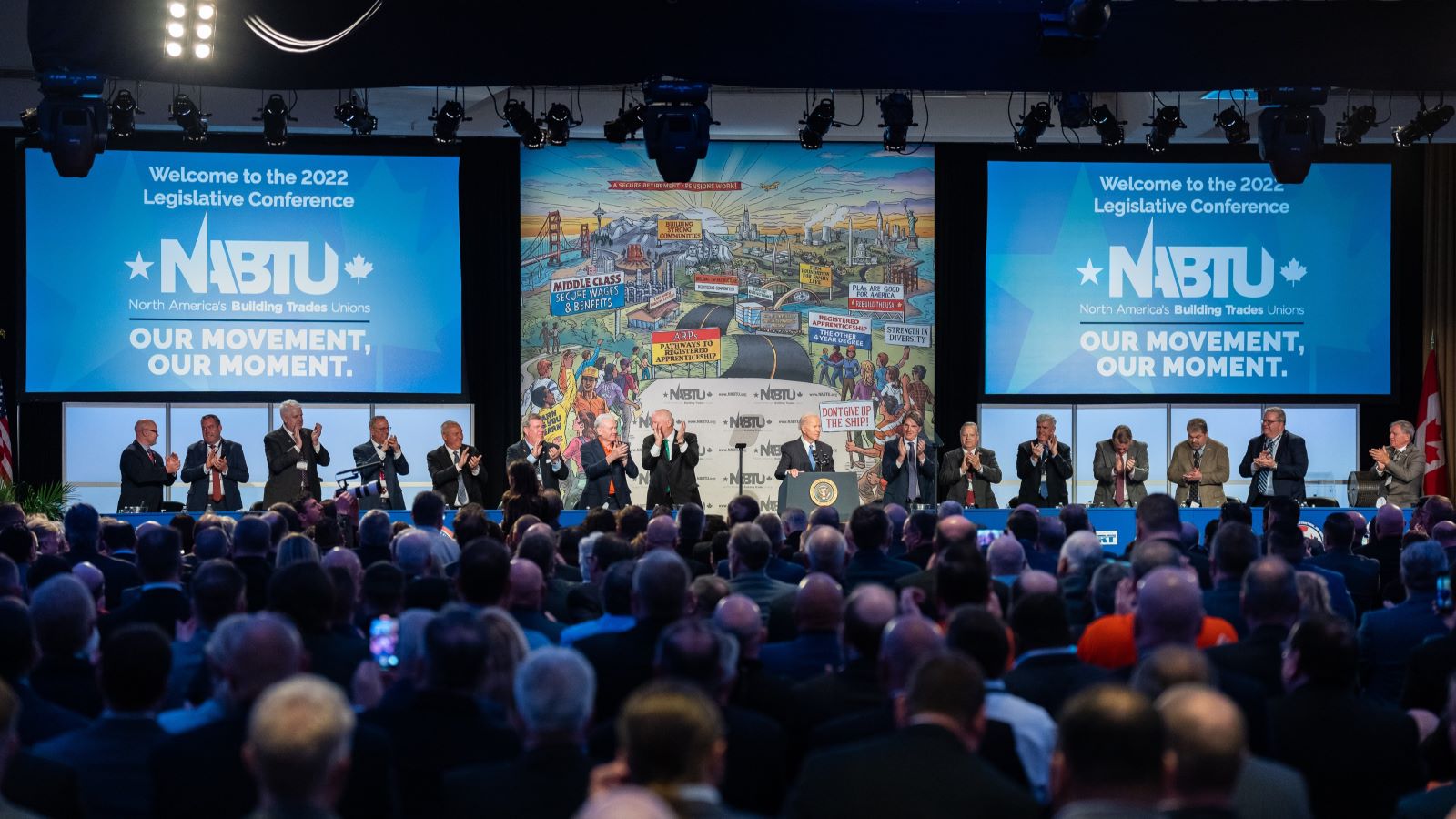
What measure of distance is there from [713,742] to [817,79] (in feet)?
18.2

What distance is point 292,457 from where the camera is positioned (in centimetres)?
1304

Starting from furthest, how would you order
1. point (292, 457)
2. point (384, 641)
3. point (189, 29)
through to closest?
point (292, 457)
point (189, 29)
point (384, 641)

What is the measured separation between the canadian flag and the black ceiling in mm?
8686

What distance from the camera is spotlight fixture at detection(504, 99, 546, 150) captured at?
1352cm

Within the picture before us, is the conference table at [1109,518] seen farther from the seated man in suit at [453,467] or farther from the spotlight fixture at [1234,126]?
the spotlight fixture at [1234,126]

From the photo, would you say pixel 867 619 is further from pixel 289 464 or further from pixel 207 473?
pixel 207 473

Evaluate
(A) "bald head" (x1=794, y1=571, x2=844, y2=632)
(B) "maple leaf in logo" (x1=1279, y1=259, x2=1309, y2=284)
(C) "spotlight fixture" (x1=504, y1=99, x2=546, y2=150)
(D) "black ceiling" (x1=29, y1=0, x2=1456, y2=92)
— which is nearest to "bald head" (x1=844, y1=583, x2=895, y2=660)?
(A) "bald head" (x1=794, y1=571, x2=844, y2=632)

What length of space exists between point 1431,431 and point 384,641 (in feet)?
44.8

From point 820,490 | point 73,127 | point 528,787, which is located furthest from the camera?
point 820,490

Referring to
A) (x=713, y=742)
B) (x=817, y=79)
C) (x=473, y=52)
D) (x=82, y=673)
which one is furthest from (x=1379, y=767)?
(x=473, y=52)

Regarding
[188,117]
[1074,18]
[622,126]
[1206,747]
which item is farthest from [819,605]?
[188,117]

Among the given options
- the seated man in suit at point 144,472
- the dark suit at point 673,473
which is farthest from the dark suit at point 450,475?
the seated man in suit at point 144,472

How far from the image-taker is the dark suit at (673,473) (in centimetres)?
1346

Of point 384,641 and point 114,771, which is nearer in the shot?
point 114,771
